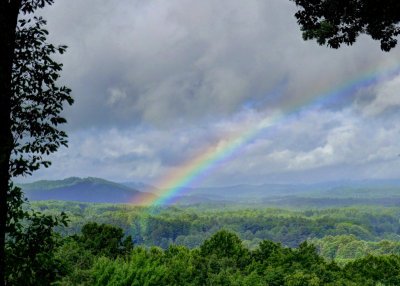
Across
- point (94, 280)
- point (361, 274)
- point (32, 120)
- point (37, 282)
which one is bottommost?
point (361, 274)

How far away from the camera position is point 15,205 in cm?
→ 791

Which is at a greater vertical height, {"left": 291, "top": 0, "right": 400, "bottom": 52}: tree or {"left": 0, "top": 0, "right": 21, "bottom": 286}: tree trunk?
{"left": 291, "top": 0, "right": 400, "bottom": 52}: tree

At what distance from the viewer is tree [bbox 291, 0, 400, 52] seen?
345 inches

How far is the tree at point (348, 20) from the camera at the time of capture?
8766 mm

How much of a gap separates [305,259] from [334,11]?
44351 mm

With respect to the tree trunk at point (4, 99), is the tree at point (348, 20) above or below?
above

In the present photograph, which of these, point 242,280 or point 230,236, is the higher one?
point 230,236

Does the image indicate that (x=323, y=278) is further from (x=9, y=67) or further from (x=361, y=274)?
(x=9, y=67)

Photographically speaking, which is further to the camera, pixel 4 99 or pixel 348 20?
pixel 348 20

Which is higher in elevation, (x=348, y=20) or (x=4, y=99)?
(x=348, y=20)

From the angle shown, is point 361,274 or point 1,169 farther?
point 361,274

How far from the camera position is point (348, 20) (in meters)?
9.80

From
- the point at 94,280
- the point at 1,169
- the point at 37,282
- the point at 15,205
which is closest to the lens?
the point at 1,169

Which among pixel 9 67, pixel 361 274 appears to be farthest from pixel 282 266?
pixel 9 67
